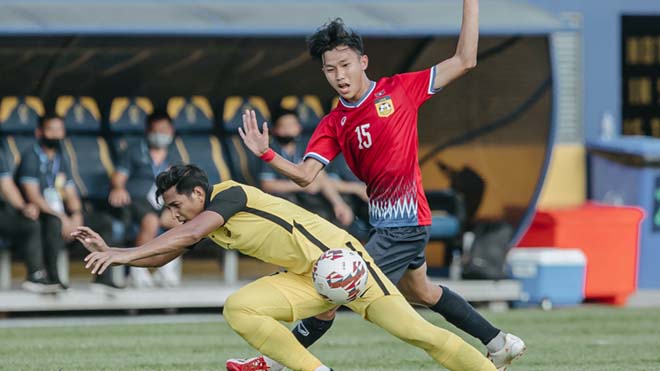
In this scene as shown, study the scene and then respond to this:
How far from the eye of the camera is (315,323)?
27.2 feet

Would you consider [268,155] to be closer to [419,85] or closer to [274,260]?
[274,260]

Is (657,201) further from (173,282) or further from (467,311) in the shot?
(467,311)

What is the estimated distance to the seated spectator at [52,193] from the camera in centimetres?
1293

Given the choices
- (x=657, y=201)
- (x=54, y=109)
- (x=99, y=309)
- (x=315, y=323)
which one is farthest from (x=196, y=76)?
(x=315, y=323)

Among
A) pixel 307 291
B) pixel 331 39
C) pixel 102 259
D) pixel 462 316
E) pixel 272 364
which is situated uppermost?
pixel 331 39

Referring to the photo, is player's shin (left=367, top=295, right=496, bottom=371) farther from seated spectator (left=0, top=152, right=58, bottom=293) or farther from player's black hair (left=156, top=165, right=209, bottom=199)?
seated spectator (left=0, top=152, right=58, bottom=293)

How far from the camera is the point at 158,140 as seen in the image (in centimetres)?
1359

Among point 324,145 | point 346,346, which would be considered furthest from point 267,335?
point 346,346

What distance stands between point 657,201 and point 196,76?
14.6 ft

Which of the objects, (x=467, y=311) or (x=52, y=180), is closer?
(x=467, y=311)

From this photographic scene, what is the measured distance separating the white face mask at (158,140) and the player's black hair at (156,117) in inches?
4.0

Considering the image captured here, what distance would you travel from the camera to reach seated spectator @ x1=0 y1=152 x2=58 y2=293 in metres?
12.9

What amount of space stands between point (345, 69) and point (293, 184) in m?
5.52

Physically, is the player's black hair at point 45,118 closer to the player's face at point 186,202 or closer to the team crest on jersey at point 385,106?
the team crest on jersey at point 385,106
